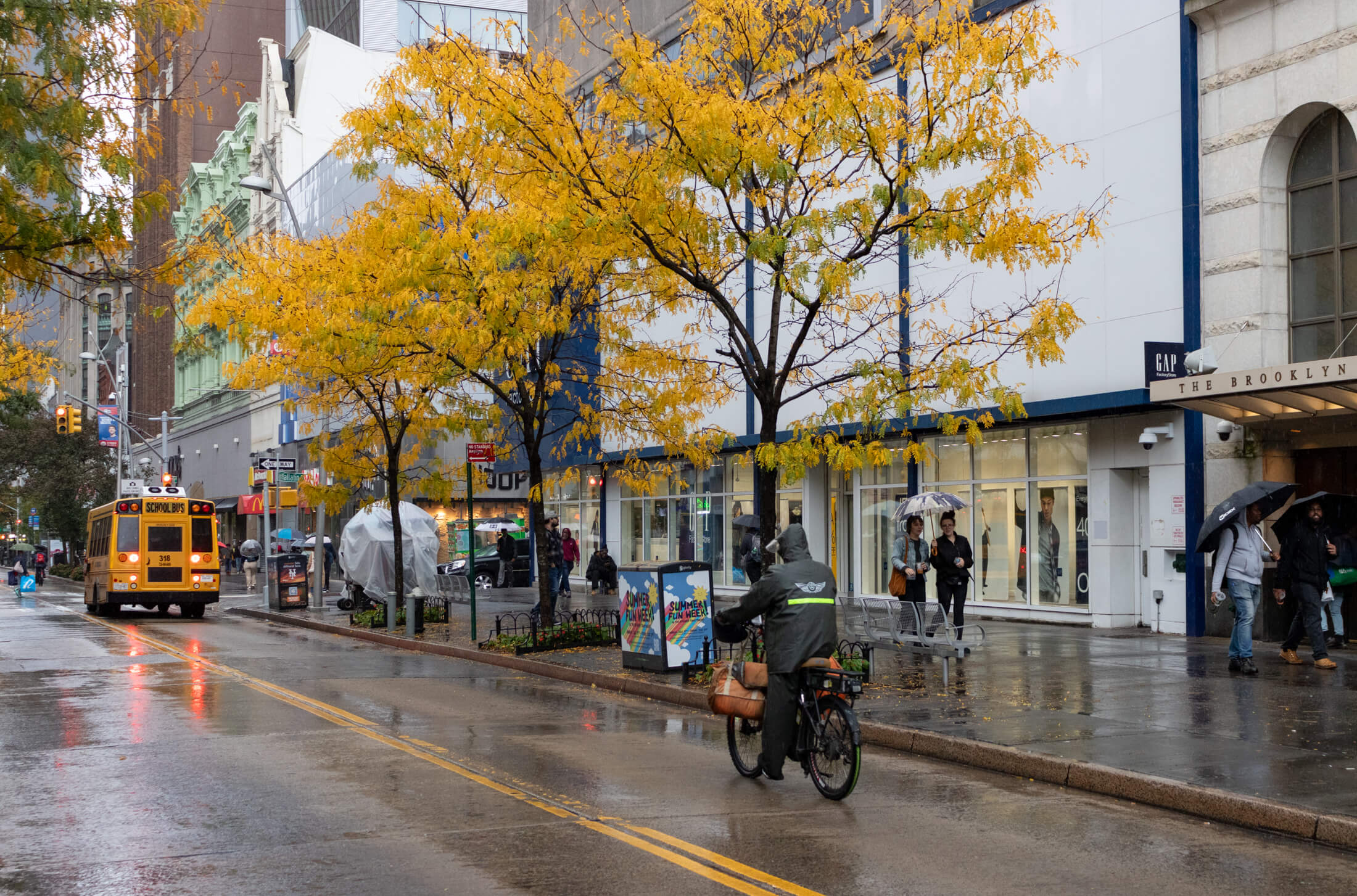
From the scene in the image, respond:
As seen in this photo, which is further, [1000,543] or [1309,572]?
[1000,543]

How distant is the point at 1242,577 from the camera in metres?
14.5

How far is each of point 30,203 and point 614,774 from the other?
7.03 metres

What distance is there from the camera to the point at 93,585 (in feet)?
110

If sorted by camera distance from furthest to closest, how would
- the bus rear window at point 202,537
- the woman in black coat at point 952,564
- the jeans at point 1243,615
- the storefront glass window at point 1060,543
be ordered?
the bus rear window at point 202,537 < the storefront glass window at point 1060,543 < the woman in black coat at point 952,564 < the jeans at point 1243,615

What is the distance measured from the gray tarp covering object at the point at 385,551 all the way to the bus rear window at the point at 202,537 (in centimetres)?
493

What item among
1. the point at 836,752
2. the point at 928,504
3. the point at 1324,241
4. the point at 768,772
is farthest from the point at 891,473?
the point at 836,752

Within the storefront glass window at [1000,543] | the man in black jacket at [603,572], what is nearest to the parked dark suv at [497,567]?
the man in black jacket at [603,572]

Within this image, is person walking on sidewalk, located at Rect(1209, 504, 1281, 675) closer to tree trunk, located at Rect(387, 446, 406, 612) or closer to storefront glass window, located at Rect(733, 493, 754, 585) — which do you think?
tree trunk, located at Rect(387, 446, 406, 612)

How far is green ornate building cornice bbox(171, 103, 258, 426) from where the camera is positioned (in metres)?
65.6

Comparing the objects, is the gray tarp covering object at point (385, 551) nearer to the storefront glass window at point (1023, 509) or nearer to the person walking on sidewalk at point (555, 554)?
the person walking on sidewalk at point (555, 554)

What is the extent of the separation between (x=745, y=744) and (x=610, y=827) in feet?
6.95

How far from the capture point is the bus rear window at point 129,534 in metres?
31.5

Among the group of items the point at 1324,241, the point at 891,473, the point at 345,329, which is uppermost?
the point at 1324,241

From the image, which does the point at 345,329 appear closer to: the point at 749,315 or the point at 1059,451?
the point at 749,315
